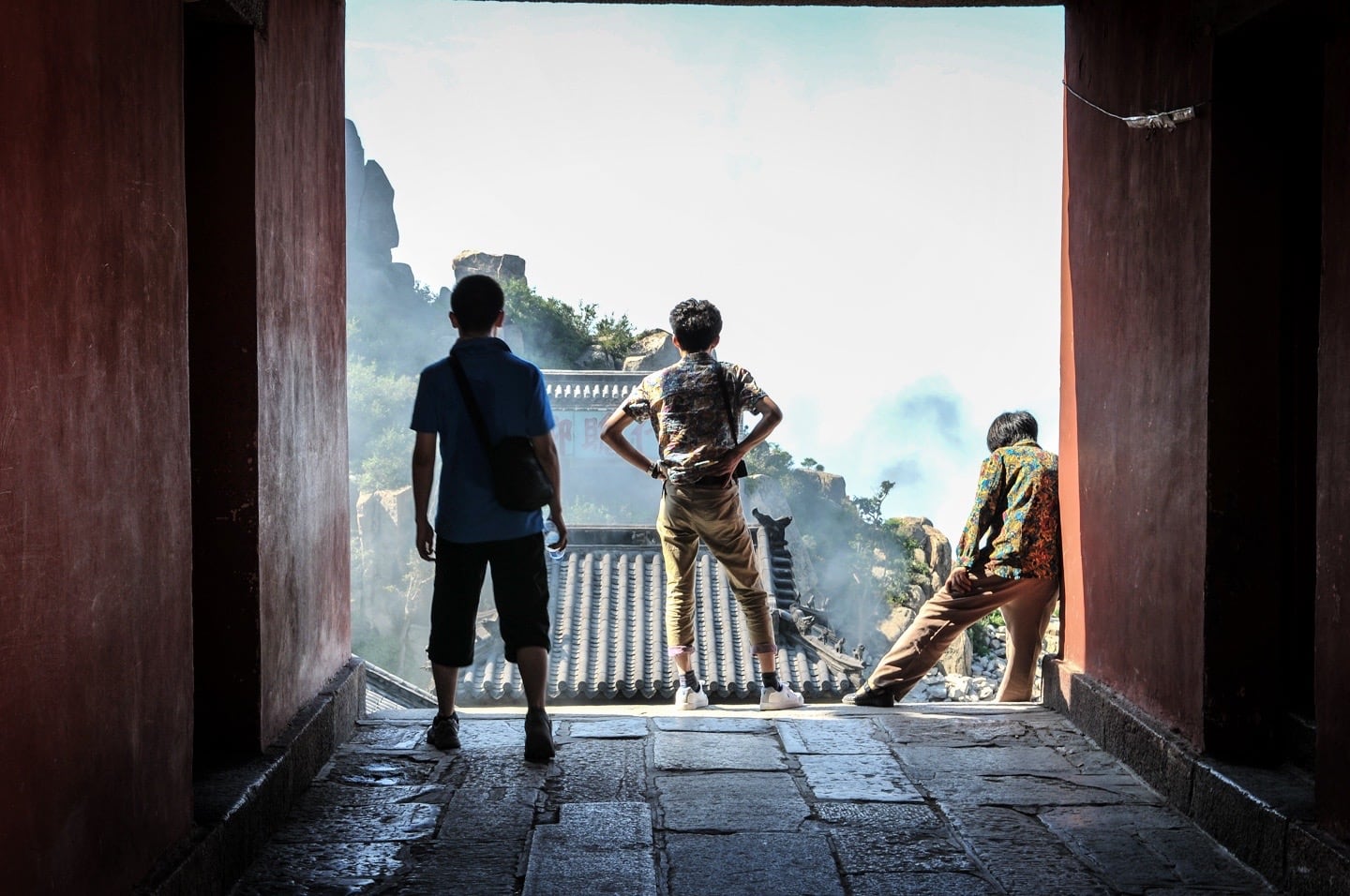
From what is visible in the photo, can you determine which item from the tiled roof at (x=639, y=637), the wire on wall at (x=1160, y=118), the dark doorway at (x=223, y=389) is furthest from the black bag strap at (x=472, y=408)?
the tiled roof at (x=639, y=637)

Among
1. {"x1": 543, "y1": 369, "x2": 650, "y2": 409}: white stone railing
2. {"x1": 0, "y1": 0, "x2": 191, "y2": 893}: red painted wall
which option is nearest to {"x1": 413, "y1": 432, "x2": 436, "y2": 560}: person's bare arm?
{"x1": 0, "y1": 0, "x2": 191, "y2": 893}: red painted wall

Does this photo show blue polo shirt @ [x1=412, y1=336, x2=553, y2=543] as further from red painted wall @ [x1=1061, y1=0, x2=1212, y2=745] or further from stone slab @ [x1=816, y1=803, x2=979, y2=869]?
red painted wall @ [x1=1061, y1=0, x2=1212, y2=745]

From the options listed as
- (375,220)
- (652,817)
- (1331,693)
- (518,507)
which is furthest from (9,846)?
(375,220)

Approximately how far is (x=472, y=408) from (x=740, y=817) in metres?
1.75

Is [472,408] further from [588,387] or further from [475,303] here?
[588,387]

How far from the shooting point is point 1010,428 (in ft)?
20.7

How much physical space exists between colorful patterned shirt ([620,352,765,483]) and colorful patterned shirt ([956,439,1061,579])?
128 centimetres

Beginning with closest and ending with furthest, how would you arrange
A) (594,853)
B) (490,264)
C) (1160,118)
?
(594,853)
(1160,118)
(490,264)

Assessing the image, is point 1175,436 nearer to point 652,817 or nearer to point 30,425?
point 652,817

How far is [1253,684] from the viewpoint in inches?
160

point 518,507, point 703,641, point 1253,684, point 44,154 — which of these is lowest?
point 703,641

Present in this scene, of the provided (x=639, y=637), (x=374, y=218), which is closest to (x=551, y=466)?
(x=639, y=637)

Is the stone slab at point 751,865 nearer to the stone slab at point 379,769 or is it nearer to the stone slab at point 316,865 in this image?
the stone slab at point 316,865

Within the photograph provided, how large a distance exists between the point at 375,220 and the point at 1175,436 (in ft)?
126
